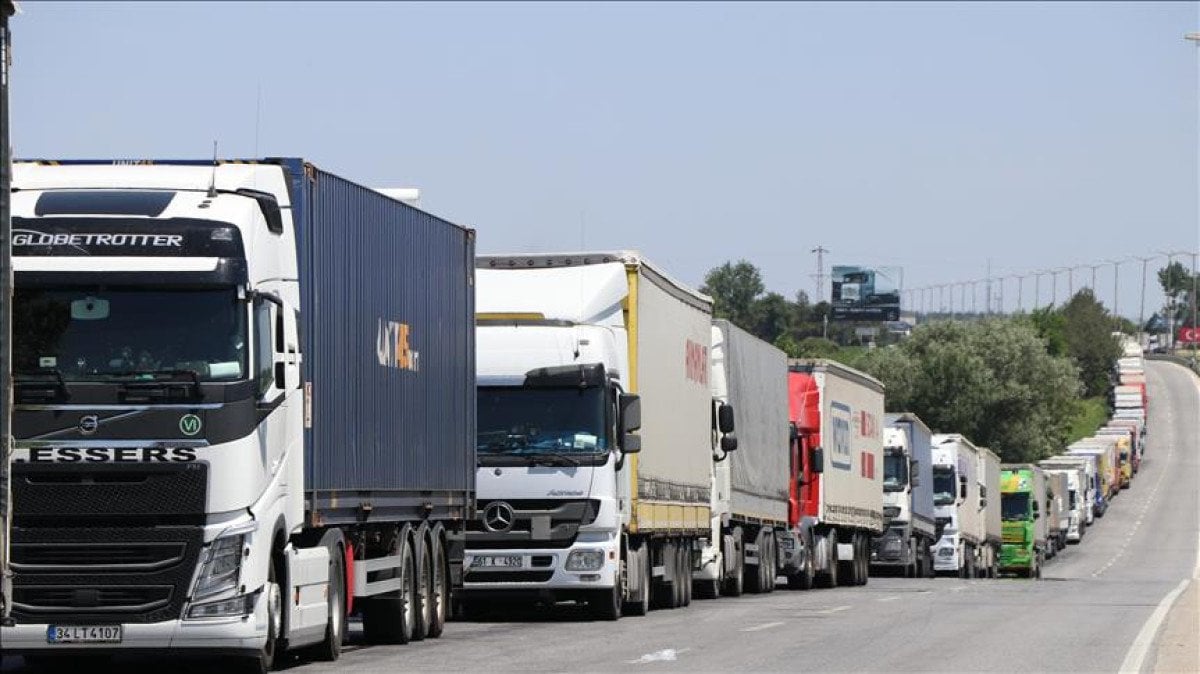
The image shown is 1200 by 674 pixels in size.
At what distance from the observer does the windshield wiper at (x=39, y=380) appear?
15125 mm

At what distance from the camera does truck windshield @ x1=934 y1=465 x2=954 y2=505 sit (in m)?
57.9

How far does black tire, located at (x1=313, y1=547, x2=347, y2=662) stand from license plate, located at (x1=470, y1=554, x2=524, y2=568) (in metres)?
6.42

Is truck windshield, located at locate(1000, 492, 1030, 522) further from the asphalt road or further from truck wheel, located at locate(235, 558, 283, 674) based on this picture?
truck wheel, located at locate(235, 558, 283, 674)

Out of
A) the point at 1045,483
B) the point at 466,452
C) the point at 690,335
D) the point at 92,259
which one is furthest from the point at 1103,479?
the point at 92,259

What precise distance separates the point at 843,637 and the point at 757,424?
14.2m

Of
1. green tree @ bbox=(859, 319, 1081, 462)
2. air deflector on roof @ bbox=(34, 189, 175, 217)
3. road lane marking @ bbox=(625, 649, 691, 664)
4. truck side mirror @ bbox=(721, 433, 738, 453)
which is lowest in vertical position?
road lane marking @ bbox=(625, 649, 691, 664)

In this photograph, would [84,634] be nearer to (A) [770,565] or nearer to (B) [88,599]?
(B) [88,599]

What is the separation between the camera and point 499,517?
25.0m

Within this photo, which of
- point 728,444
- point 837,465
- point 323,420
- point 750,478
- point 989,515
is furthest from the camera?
point 989,515

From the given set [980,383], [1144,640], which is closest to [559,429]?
[1144,640]

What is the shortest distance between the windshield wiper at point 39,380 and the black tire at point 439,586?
7156 mm

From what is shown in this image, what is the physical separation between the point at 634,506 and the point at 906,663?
7.99 metres

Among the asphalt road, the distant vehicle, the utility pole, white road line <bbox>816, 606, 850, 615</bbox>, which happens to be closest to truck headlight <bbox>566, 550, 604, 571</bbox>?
the asphalt road

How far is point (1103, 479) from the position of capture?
419 feet
